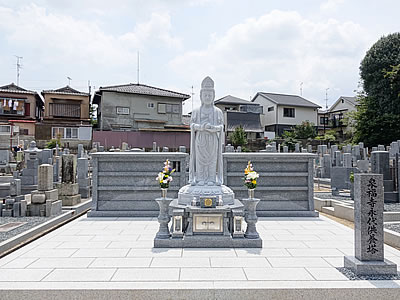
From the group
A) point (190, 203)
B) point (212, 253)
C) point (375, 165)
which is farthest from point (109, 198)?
point (375, 165)

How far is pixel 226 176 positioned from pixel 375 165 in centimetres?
688

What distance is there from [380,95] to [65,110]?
33988 millimetres

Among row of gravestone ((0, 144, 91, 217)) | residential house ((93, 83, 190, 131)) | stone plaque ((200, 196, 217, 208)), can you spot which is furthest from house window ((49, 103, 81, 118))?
stone plaque ((200, 196, 217, 208))

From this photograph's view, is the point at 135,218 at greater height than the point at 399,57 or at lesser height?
lesser

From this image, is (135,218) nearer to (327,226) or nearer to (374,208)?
(327,226)

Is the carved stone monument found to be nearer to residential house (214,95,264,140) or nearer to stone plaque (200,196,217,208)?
stone plaque (200,196,217,208)

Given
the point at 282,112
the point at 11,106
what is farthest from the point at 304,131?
the point at 11,106

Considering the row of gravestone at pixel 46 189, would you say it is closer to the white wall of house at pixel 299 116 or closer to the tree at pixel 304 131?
the tree at pixel 304 131

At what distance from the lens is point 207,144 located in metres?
7.83

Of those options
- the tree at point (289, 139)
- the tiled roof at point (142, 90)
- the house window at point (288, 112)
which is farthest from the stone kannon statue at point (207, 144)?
the house window at point (288, 112)

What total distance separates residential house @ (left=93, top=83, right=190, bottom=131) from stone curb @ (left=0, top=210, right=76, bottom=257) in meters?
22.2

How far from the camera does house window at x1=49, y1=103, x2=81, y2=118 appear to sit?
105ft

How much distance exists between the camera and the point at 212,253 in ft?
19.1

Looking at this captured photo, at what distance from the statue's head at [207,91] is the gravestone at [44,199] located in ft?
18.7
